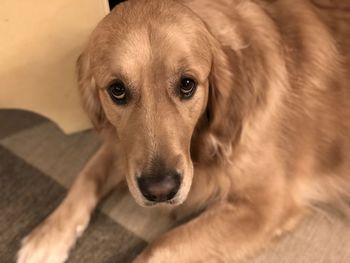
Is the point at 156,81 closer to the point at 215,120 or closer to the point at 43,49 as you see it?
the point at 215,120

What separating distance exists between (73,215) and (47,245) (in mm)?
131

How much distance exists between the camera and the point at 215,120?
1403 millimetres

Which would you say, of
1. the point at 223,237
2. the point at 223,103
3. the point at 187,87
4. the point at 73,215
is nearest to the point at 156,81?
the point at 187,87

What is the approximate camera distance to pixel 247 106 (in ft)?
4.60

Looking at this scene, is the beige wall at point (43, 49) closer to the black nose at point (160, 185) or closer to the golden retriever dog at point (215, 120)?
the golden retriever dog at point (215, 120)

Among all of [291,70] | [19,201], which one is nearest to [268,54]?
[291,70]

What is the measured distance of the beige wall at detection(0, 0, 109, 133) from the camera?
5.40 feet

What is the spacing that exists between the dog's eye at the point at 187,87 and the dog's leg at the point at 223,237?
0.44 m

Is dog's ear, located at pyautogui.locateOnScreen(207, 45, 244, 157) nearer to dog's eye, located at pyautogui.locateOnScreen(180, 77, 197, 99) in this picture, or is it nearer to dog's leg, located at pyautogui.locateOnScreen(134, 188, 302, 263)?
dog's eye, located at pyautogui.locateOnScreen(180, 77, 197, 99)

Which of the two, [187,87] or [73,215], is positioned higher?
[187,87]

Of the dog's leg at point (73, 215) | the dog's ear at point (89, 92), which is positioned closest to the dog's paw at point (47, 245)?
the dog's leg at point (73, 215)

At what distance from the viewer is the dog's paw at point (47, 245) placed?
1.61 m

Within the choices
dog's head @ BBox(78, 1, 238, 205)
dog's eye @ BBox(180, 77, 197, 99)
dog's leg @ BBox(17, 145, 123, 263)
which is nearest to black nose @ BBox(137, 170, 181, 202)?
dog's head @ BBox(78, 1, 238, 205)

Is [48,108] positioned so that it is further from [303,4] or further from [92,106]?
[303,4]
